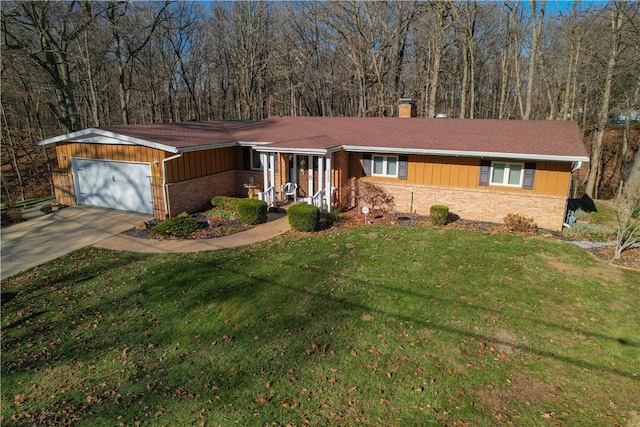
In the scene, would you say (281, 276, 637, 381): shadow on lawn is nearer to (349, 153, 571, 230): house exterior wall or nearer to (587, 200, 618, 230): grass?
(349, 153, 571, 230): house exterior wall

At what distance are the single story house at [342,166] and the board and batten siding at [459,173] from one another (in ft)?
0.11

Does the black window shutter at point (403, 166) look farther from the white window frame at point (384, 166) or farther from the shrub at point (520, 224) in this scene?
the shrub at point (520, 224)

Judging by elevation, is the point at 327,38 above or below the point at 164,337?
above

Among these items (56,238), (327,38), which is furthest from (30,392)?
(327,38)

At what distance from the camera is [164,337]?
784 centimetres

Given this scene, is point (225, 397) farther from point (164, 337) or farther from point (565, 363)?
point (565, 363)

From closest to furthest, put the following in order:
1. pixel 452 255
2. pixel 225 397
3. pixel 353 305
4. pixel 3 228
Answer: pixel 225 397
pixel 353 305
pixel 452 255
pixel 3 228

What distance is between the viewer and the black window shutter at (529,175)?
45.1ft

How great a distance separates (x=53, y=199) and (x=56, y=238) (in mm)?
6588

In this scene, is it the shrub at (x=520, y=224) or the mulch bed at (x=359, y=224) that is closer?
the shrub at (x=520, y=224)

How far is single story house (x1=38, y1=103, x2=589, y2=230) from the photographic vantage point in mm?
13914

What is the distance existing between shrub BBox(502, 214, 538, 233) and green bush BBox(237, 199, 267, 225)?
339 inches

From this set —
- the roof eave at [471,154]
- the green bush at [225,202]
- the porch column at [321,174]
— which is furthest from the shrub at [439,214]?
the green bush at [225,202]

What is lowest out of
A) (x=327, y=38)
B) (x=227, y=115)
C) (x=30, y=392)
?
(x=30, y=392)
